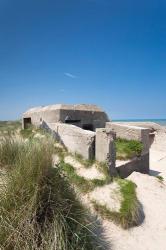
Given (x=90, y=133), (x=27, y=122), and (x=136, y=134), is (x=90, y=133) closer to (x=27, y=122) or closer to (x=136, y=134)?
(x=136, y=134)

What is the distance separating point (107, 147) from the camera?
606cm

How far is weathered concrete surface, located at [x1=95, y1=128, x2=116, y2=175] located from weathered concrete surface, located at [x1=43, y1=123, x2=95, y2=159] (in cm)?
32

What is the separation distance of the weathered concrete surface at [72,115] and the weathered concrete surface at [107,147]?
3.14 meters

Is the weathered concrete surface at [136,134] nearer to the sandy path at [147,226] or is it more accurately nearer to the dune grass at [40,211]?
the sandy path at [147,226]

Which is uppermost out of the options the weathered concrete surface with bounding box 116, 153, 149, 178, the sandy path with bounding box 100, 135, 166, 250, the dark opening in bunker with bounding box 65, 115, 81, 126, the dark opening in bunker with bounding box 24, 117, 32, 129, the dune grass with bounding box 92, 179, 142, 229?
the dark opening in bunker with bounding box 65, 115, 81, 126

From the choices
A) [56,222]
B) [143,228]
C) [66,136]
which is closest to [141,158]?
[66,136]

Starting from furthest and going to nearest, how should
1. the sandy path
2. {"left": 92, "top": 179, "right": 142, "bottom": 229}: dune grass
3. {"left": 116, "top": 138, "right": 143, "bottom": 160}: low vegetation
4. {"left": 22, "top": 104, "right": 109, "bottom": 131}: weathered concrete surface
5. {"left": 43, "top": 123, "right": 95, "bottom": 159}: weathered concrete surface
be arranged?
{"left": 22, "top": 104, "right": 109, "bottom": 131}: weathered concrete surface
{"left": 116, "top": 138, "right": 143, "bottom": 160}: low vegetation
{"left": 43, "top": 123, "right": 95, "bottom": 159}: weathered concrete surface
{"left": 92, "top": 179, "right": 142, "bottom": 229}: dune grass
the sandy path

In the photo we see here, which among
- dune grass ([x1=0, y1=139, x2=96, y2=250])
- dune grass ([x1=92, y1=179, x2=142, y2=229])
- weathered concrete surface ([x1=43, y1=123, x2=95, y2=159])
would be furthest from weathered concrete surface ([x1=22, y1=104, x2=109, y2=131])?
dune grass ([x1=0, y1=139, x2=96, y2=250])

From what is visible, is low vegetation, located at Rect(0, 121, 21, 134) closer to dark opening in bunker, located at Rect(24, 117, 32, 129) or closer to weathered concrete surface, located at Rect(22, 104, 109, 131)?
dark opening in bunker, located at Rect(24, 117, 32, 129)

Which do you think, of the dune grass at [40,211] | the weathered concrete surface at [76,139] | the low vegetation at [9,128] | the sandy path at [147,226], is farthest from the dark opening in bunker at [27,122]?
the dune grass at [40,211]

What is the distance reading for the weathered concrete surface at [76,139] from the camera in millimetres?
6547

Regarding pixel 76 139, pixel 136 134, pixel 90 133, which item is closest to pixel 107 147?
pixel 90 133

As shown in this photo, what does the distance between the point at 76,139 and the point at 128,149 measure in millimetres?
1853

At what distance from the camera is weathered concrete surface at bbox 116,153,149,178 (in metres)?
6.69
